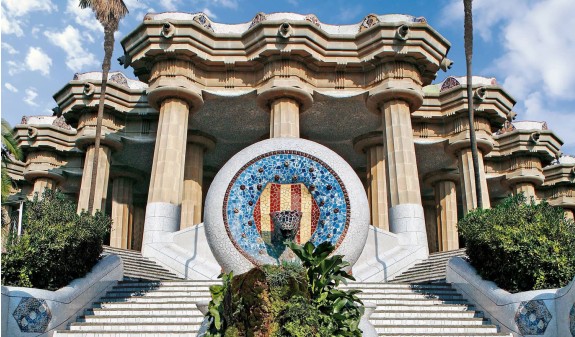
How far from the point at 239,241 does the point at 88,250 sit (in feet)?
13.3

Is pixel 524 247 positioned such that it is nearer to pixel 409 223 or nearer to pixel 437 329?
pixel 437 329

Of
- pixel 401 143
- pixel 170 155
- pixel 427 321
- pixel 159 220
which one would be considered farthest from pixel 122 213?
pixel 427 321

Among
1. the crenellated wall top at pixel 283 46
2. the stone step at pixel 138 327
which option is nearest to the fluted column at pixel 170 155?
the crenellated wall top at pixel 283 46

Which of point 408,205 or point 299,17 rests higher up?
point 299,17

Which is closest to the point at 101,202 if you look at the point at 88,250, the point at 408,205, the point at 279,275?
the point at 408,205

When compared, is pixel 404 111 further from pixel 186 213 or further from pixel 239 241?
pixel 239 241

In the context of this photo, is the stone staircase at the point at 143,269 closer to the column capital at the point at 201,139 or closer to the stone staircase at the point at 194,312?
the stone staircase at the point at 194,312

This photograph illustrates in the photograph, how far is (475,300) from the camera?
41.7ft

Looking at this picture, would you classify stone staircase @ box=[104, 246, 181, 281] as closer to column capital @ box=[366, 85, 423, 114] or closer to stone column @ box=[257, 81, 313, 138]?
stone column @ box=[257, 81, 313, 138]

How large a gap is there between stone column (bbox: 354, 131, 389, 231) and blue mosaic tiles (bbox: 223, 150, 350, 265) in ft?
61.3

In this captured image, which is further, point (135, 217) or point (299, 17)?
point (135, 217)

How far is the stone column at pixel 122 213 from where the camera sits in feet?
115

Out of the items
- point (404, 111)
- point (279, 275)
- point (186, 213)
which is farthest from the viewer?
point (186, 213)

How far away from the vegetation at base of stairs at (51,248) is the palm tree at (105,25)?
1476cm
